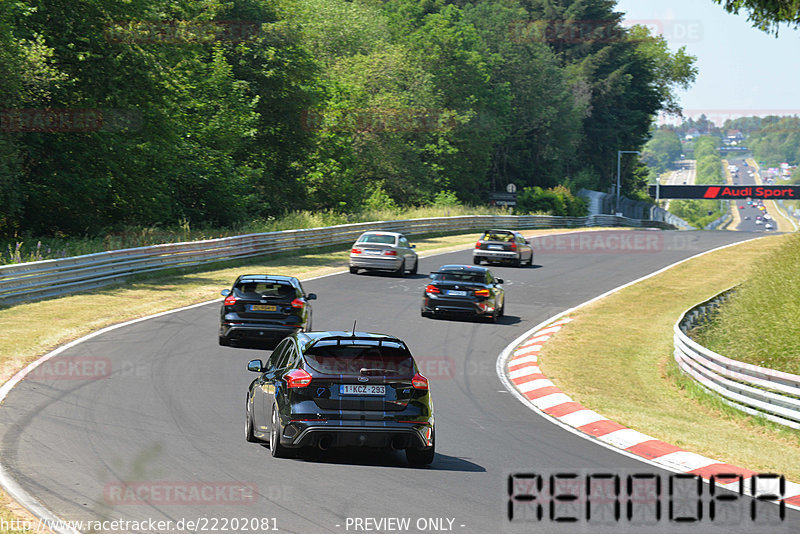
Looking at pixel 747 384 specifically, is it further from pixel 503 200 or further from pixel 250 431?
pixel 503 200

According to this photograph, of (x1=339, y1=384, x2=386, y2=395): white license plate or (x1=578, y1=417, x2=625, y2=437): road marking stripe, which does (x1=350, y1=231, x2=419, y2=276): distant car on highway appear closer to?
(x1=578, y1=417, x2=625, y2=437): road marking stripe

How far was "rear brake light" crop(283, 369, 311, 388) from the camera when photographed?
33.5ft

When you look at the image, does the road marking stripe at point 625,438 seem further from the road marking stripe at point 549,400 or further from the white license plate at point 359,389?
the white license plate at point 359,389

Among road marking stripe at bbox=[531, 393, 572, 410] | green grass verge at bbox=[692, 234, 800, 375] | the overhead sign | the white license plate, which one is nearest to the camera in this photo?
the white license plate

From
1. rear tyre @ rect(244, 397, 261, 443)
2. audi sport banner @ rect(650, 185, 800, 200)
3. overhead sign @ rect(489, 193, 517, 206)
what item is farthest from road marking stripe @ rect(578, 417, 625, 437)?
audi sport banner @ rect(650, 185, 800, 200)

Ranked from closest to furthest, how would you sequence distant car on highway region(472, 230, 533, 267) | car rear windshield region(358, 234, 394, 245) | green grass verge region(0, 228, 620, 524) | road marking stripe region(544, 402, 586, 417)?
road marking stripe region(544, 402, 586, 417), green grass verge region(0, 228, 620, 524), car rear windshield region(358, 234, 394, 245), distant car on highway region(472, 230, 533, 267)

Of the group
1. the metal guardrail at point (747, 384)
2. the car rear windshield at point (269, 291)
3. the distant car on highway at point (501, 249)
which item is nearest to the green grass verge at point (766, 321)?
the metal guardrail at point (747, 384)

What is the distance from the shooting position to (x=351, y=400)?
33.4ft

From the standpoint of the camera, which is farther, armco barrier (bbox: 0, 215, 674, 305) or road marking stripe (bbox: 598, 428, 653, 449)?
armco barrier (bbox: 0, 215, 674, 305)

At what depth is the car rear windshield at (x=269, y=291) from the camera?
19.1 metres

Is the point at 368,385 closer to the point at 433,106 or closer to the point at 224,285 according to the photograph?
the point at 224,285

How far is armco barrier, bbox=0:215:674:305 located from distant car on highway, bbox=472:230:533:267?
7454 mm

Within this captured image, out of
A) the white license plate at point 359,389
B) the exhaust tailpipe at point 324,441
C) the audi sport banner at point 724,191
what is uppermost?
the white license plate at point 359,389

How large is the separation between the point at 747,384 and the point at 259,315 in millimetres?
9014
